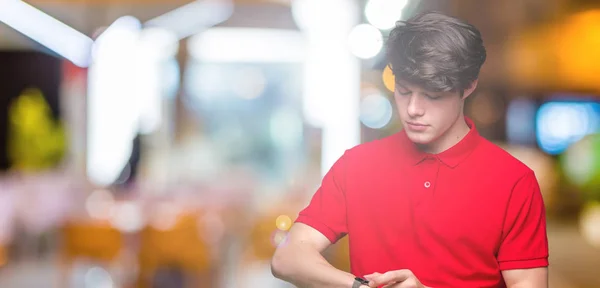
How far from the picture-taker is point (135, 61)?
5121 millimetres

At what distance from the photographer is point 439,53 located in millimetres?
1664

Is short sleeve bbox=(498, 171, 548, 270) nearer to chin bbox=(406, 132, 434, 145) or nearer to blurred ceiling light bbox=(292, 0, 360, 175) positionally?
chin bbox=(406, 132, 434, 145)

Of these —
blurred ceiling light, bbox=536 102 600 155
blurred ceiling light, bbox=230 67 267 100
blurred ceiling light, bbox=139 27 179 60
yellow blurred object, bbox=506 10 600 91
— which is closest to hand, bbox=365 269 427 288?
yellow blurred object, bbox=506 10 600 91

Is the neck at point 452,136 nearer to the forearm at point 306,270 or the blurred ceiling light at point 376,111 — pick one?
the blurred ceiling light at point 376,111

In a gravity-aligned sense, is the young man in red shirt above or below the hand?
above

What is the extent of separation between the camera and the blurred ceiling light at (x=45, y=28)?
306 centimetres

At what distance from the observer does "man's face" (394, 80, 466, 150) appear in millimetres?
1688

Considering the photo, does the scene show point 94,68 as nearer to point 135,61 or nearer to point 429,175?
point 135,61

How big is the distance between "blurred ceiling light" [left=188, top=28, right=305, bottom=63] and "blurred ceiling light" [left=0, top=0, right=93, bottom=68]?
1.08m

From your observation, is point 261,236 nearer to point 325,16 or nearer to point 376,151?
point 325,16

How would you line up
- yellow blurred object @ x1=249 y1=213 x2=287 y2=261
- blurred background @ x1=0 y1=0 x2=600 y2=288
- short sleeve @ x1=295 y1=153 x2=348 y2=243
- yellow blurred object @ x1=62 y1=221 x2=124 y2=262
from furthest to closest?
yellow blurred object @ x1=62 y1=221 x2=124 y2=262
yellow blurred object @ x1=249 y1=213 x2=287 y2=261
blurred background @ x1=0 y1=0 x2=600 y2=288
short sleeve @ x1=295 y1=153 x2=348 y2=243

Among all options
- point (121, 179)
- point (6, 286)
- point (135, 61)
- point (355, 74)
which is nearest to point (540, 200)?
point (355, 74)

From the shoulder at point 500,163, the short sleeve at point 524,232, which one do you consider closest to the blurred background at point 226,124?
the shoulder at point 500,163

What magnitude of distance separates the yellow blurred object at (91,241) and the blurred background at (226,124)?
0.01 m
